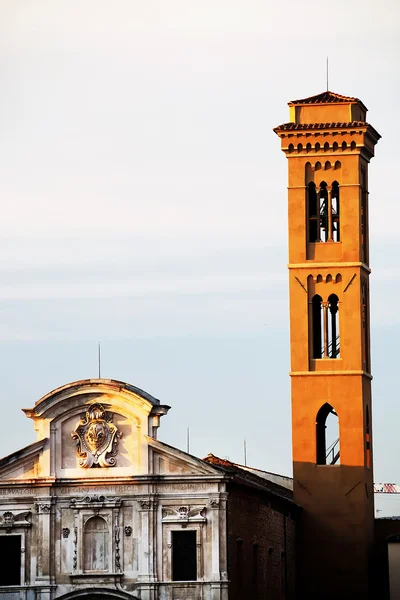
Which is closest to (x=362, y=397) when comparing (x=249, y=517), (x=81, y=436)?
(x=249, y=517)

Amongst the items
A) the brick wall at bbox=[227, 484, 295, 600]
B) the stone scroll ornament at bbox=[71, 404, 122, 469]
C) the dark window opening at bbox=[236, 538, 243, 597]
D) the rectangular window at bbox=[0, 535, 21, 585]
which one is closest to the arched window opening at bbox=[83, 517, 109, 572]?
the stone scroll ornament at bbox=[71, 404, 122, 469]

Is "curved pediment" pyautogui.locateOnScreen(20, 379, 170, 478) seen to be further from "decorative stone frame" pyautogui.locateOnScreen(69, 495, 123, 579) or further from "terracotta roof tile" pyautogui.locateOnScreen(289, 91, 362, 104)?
"terracotta roof tile" pyautogui.locateOnScreen(289, 91, 362, 104)

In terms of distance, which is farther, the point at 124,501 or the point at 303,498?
the point at 303,498

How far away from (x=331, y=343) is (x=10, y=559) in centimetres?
1433

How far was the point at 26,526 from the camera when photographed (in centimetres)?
5906

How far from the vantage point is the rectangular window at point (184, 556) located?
5797 centimetres

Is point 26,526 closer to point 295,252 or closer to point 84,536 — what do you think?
point 84,536

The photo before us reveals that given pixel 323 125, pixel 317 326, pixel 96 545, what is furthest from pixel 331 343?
pixel 96 545

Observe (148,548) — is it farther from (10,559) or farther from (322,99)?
(322,99)

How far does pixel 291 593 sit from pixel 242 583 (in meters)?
5.58

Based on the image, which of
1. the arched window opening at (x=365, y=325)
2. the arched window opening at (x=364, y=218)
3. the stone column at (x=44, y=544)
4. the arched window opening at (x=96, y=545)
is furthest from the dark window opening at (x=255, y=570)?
the arched window opening at (x=364, y=218)

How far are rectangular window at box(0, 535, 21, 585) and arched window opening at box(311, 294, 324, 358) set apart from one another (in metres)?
13.1

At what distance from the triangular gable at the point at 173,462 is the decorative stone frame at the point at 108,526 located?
64.8 inches

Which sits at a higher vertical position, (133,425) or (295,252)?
(295,252)
